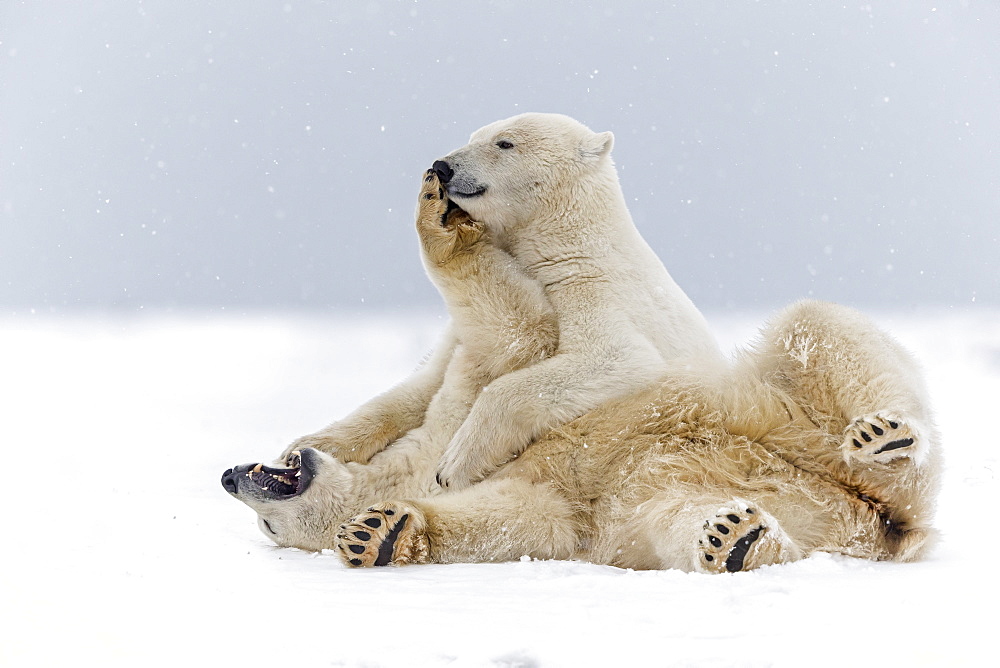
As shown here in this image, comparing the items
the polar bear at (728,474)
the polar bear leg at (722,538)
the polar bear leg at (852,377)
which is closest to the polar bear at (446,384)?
the polar bear at (728,474)

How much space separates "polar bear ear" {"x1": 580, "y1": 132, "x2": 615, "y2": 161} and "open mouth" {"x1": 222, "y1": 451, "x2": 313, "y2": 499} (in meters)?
1.88

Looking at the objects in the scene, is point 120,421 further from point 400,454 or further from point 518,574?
point 518,574

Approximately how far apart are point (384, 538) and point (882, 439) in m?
1.62

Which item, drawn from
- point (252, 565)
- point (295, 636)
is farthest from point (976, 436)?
point (295, 636)

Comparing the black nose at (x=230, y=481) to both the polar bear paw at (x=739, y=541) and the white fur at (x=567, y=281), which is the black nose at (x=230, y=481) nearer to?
the white fur at (x=567, y=281)

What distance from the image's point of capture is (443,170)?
4.23 m

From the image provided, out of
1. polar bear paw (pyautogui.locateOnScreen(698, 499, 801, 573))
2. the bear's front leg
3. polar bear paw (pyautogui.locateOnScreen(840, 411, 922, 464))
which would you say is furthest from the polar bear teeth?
→ polar bear paw (pyautogui.locateOnScreen(840, 411, 922, 464))

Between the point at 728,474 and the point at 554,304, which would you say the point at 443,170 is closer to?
the point at 554,304

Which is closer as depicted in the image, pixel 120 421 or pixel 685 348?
pixel 685 348

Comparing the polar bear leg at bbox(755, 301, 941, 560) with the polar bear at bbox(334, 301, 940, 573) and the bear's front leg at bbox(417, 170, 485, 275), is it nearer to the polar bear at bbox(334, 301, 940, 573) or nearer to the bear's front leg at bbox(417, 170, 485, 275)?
the polar bear at bbox(334, 301, 940, 573)

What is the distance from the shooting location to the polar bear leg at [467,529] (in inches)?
124

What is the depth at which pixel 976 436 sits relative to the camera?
6.55m

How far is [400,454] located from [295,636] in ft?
6.29

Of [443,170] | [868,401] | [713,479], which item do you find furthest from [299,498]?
[868,401]
